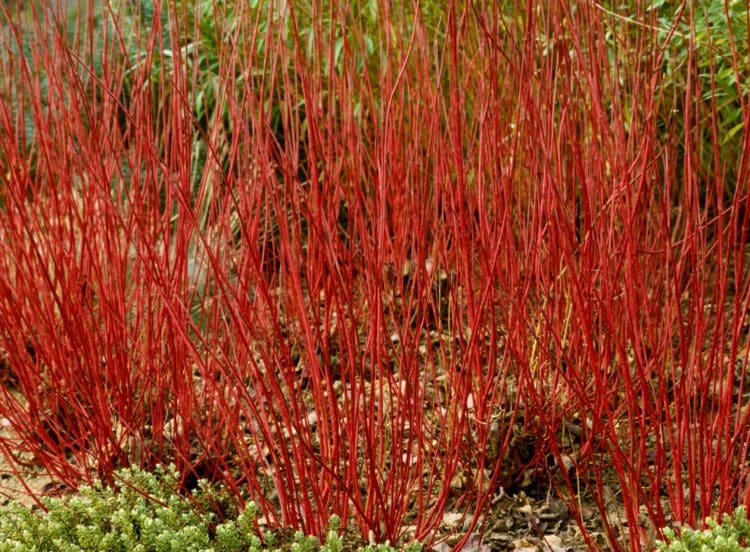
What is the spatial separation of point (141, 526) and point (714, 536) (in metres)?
1.15

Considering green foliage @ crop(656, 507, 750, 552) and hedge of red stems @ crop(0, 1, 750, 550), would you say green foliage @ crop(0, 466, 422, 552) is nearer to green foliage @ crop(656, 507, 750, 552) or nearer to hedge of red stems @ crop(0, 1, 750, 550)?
hedge of red stems @ crop(0, 1, 750, 550)

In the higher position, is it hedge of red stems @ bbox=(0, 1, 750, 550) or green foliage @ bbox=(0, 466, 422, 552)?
hedge of red stems @ bbox=(0, 1, 750, 550)

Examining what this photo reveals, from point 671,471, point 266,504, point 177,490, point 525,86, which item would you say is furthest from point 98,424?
point 671,471

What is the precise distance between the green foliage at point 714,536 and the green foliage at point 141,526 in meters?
0.49

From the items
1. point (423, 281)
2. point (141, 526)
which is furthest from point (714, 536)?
point (141, 526)

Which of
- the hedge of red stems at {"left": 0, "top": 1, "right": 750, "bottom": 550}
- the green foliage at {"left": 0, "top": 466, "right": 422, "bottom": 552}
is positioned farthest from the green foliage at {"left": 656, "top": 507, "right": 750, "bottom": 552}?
the green foliage at {"left": 0, "top": 466, "right": 422, "bottom": 552}

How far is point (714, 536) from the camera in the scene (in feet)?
5.12

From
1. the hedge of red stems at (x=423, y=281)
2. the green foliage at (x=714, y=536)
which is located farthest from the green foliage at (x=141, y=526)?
the green foliage at (x=714, y=536)

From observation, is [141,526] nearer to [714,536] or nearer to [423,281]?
[423,281]

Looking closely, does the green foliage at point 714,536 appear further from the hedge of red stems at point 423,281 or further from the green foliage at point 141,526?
the green foliage at point 141,526

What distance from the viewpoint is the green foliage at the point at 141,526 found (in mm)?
1732

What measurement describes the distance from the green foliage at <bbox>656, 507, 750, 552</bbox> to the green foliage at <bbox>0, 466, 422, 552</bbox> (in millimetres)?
491

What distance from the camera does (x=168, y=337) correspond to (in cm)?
198

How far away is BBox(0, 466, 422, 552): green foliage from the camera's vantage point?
5.68 ft
